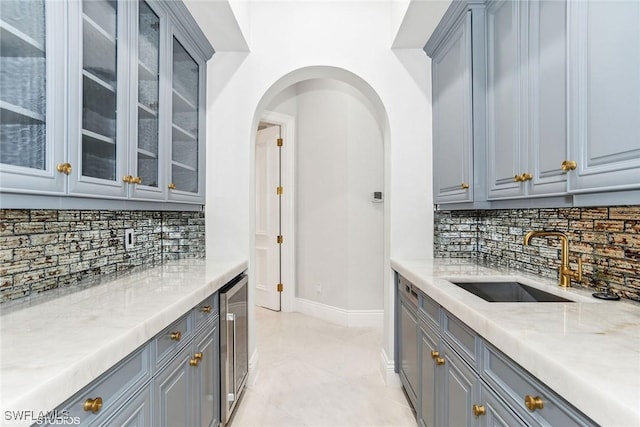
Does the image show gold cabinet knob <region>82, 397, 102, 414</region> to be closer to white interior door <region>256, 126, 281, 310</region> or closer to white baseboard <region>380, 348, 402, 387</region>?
white baseboard <region>380, 348, 402, 387</region>

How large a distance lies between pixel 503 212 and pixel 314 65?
158 centimetres

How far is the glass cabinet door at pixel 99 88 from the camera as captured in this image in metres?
1.22

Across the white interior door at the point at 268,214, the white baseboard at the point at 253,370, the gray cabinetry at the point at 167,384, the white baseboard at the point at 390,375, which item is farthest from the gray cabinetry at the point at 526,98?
the white interior door at the point at 268,214

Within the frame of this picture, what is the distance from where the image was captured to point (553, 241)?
1.80 metres

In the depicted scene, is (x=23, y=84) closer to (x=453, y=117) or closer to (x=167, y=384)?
(x=167, y=384)

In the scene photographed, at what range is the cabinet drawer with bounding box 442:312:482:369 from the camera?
4.09 ft

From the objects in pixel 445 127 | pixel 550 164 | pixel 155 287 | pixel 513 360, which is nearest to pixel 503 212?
pixel 445 127

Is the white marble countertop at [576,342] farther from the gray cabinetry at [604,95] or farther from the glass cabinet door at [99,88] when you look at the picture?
the glass cabinet door at [99,88]

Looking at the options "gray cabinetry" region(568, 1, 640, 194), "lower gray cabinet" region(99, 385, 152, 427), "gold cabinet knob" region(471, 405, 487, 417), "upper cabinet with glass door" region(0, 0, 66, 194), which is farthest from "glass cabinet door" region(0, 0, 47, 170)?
"gray cabinetry" region(568, 1, 640, 194)

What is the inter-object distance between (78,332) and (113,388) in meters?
0.17

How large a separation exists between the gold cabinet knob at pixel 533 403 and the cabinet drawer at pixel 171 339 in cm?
107

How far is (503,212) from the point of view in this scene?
2279 millimetres

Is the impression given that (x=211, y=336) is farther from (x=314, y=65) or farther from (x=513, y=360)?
(x=314, y=65)

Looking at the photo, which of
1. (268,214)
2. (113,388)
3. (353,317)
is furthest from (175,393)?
(268,214)
